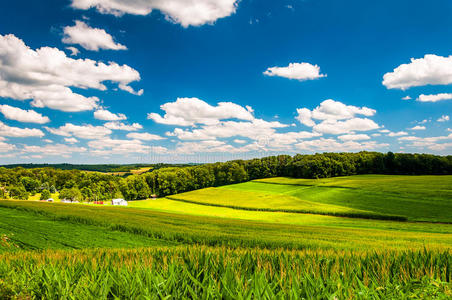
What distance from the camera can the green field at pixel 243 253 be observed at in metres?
1.90

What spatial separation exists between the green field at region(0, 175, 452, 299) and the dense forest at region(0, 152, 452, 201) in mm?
37980

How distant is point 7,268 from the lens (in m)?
2.81

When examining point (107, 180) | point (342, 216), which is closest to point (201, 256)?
point (342, 216)

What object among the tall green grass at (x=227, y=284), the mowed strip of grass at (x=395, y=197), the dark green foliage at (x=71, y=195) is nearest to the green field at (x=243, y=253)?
the tall green grass at (x=227, y=284)

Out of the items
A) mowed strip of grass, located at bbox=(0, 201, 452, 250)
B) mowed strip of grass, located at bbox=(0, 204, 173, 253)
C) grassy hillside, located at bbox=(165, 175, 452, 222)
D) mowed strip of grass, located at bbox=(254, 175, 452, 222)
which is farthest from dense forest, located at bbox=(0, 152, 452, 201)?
mowed strip of grass, located at bbox=(0, 204, 173, 253)

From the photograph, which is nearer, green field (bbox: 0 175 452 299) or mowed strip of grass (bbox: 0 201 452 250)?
green field (bbox: 0 175 452 299)

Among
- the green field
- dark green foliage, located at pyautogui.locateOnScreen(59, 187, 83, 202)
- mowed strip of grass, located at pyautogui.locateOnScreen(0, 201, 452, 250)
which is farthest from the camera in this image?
dark green foliage, located at pyautogui.locateOnScreen(59, 187, 83, 202)

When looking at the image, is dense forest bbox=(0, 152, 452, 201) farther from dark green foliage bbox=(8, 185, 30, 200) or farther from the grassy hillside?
the grassy hillside

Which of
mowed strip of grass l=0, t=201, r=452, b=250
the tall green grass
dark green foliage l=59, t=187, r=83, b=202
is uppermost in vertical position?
the tall green grass

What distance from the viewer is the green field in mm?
1896

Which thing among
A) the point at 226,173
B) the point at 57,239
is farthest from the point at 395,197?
the point at 226,173

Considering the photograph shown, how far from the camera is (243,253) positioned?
11.6ft

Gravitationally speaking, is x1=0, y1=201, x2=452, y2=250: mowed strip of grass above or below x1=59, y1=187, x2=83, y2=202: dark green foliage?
above

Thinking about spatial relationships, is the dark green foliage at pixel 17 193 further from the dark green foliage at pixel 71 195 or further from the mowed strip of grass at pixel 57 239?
the mowed strip of grass at pixel 57 239
